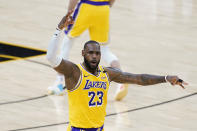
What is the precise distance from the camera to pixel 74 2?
7.51 metres

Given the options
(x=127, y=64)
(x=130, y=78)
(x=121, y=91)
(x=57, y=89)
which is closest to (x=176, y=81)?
(x=130, y=78)

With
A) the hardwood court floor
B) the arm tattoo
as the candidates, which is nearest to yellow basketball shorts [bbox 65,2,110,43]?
the hardwood court floor

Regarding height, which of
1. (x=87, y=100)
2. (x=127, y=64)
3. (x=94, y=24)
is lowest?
(x=127, y=64)

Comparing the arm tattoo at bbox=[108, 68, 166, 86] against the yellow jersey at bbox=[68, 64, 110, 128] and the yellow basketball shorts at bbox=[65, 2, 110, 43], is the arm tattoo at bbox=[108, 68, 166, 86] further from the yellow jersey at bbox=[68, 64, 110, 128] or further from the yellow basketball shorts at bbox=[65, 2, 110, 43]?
the yellow basketball shorts at bbox=[65, 2, 110, 43]

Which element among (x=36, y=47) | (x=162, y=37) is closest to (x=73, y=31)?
(x=36, y=47)

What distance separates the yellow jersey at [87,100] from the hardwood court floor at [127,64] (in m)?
2.04

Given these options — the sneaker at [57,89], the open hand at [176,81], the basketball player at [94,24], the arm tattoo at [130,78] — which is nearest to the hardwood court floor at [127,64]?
the sneaker at [57,89]

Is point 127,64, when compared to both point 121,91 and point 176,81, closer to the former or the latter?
point 121,91

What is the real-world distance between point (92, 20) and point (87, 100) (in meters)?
2.94

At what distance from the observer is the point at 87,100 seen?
205 inches

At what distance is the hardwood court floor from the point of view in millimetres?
7570

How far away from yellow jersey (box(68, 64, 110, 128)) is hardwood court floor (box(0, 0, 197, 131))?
2038 millimetres

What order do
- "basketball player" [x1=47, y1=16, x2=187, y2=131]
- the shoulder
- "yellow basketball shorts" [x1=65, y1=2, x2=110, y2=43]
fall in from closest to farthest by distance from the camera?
"basketball player" [x1=47, y1=16, x2=187, y2=131] < the shoulder < "yellow basketball shorts" [x1=65, y1=2, x2=110, y2=43]

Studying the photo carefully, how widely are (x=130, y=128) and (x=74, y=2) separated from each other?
192cm
